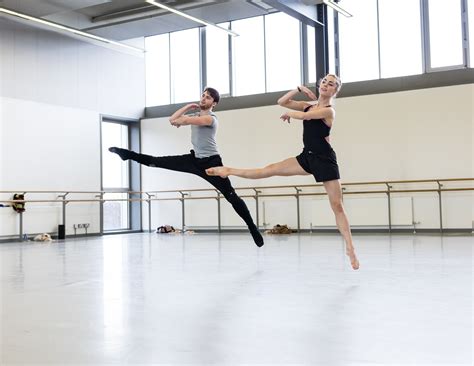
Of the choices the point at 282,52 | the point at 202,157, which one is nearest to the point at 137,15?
the point at 282,52

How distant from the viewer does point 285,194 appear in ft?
32.2

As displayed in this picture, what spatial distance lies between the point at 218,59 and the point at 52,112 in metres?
3.53

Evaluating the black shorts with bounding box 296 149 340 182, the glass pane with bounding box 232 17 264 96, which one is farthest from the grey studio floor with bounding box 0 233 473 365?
the glass pane with bounding box 232 17 264 96

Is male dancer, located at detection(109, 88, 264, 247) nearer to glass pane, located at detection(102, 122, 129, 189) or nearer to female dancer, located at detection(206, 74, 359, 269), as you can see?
female dancer, located at detection(206, 74, 359, 269)

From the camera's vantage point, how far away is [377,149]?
30.4 feet

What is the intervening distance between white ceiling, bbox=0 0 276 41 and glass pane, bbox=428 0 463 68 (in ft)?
9.47

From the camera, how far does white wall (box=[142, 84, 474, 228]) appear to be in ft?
28.3

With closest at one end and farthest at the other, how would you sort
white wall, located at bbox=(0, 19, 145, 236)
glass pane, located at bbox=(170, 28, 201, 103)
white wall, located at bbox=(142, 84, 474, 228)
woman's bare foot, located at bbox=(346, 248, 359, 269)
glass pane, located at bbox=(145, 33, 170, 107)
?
woman's bare foot, located at bbox=(346, 248, 359, 269)
white wall, located at bbox=(142, 84, 474, 228)
white wall, located at bbox=(0, 19, 145, 236)
glass pane, located at bbox=(170, 28, 201, 103)
glass pane, located at bbox=(145, 33, 170, 107)

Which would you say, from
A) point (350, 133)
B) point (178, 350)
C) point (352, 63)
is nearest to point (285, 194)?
point (350, 133)

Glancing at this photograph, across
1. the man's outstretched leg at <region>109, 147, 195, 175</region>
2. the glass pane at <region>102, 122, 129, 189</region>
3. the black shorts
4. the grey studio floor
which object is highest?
the glass pane at <region>102, 122, 129, 189</region>

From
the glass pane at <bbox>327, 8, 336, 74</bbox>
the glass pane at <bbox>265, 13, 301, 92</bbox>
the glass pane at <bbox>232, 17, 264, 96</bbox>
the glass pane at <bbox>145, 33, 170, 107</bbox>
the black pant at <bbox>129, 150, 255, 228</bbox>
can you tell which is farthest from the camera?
the glass pane at <bbox>145, 33, 170, 107</bbox>

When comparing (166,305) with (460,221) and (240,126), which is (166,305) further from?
(240,126)

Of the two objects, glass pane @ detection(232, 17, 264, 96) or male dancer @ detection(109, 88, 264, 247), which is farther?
glass pane @ detection(232, 17, 264, 96)

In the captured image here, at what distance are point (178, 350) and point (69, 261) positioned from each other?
3.38m
